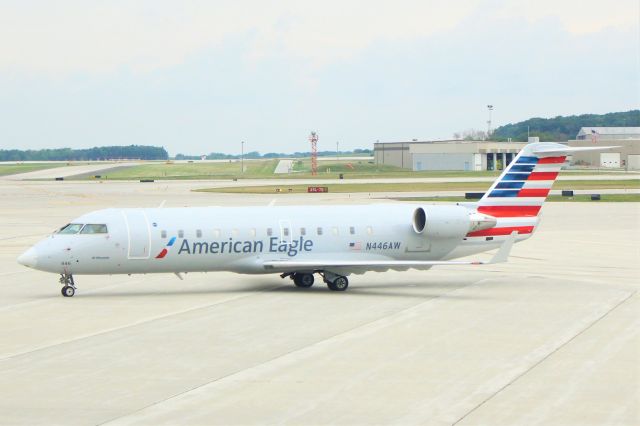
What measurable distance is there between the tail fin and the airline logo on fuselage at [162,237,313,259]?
6376 mm

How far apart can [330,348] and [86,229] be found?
1064cm

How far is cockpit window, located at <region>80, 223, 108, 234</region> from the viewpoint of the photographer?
2820 centimetres

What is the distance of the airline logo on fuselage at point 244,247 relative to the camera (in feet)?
93.9

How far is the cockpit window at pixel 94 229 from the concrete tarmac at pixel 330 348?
1.96 metres

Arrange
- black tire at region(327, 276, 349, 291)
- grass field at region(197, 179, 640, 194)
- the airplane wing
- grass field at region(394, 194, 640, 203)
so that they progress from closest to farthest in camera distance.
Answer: the airplane wing → black tire at region(327, 276, 349, 291) → grass field at region(394, 194, 640, 203) → grass field at region(197, 179, 640, 194)

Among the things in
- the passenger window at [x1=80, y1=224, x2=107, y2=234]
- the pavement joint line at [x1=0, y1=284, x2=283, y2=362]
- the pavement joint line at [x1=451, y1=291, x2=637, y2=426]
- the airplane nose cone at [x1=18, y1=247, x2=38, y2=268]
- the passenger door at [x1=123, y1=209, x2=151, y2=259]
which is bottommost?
the pavement joint line at [x1=451, y1=291, x2=637, y2=426]

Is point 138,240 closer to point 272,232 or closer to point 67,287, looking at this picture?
point 67,287

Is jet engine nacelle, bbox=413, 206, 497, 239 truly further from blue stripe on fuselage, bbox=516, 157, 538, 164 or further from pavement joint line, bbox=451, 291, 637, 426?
pavement joint line, bbox=451, 291, 637, 426

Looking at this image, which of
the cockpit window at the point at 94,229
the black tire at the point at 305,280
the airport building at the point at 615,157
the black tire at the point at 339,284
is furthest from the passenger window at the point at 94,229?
the airport building at the point at 615,157

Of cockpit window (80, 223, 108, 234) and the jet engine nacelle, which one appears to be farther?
the jet engine nacelle

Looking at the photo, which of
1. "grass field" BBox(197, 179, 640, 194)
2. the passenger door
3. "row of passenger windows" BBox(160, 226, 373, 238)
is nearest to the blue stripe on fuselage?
"row of passenger windows" BBox(160, 226, 373, 238)

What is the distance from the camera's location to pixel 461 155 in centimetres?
15175

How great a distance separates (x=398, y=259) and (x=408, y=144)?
446ft

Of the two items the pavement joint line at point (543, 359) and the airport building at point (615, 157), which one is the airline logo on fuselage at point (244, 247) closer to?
the pavement joint line at point (543, 359)
